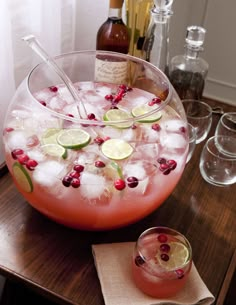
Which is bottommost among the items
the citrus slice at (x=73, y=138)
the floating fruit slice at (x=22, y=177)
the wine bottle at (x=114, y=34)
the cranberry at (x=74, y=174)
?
the floating fruit slice at (x=22, y=177)

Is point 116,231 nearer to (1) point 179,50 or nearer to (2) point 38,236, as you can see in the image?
(2) point 38,236

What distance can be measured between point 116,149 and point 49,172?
12 centimetres

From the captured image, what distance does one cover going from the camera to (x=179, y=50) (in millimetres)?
1936

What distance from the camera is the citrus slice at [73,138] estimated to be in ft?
2.35

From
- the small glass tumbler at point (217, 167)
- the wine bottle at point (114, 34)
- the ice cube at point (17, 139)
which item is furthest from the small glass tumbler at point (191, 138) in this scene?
the ice cube at point (17, 139)

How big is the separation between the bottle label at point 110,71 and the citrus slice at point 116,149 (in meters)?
0.26

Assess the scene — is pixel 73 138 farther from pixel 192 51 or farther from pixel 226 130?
pixel 192 51

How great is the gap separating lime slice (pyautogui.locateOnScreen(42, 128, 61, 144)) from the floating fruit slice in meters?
0.06

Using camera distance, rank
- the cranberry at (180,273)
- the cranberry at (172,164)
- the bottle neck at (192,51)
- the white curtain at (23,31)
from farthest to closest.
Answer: the bottle neck at (192,51)
the white curtain at (23,31)
the cranberry at (172,164)
the cranberry at (180,273)

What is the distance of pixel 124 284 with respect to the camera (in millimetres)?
701

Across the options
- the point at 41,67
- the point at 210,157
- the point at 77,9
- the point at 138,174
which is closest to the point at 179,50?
the point at 77,9

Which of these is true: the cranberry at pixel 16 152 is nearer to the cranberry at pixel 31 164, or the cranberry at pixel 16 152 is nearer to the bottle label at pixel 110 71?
the cranberry at pixel 31 164

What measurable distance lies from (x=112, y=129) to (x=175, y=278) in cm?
26

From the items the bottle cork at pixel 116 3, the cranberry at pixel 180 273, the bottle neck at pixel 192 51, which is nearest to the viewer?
the cranberry at pixel 180 273
